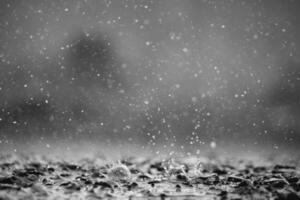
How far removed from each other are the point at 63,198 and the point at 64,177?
88 centimetres

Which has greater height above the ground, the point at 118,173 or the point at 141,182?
the point at 118,173

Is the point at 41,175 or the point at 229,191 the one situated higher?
the point at 41,175

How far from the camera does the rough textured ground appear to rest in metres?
3.99

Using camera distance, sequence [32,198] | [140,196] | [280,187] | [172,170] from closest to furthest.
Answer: [32,198]
[140,196]
[280,187]
[172,170]

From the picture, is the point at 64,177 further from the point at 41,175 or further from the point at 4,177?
the point at 4,177

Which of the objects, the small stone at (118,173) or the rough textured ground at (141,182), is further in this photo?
the small stone at (118,173)

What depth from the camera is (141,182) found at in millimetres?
4602

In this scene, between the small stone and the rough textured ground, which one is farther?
the small stone

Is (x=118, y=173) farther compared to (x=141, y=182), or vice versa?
(x=118, y=173)

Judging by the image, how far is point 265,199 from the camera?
3885 mm

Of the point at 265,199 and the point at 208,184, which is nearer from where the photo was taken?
the point at 265,199

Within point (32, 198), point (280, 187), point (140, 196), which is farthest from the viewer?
point (280, 187)

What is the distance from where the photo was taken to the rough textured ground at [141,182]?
399 centimetres

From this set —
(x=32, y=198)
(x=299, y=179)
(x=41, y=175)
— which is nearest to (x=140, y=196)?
(x=32, y=198)
